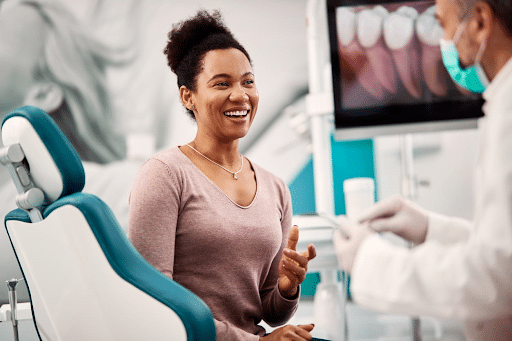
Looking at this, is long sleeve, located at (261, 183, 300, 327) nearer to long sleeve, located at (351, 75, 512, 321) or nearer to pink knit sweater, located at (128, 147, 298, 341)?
pink knit sweater, located at (128, 147, 298, 341)

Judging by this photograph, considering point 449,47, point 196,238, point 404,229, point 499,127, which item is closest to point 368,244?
point 404,229

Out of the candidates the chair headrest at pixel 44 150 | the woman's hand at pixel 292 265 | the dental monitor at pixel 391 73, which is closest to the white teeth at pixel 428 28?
the dental monitor at pixel 391 73

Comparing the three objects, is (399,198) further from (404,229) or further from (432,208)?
(432,208)

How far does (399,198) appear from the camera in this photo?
729 mm

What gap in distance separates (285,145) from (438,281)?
387 cm

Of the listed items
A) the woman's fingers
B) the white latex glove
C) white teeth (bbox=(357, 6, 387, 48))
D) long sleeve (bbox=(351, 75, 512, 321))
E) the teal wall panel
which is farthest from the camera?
the teal wall panel

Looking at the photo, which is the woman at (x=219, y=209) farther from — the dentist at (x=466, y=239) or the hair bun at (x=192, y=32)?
the dentist at (x=466, y=239)

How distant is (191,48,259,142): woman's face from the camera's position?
125 centimetres

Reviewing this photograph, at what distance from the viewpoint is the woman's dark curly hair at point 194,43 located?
50.8 inches

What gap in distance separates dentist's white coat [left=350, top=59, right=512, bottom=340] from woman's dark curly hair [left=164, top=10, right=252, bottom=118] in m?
0.80

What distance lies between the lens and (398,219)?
72 centimetres

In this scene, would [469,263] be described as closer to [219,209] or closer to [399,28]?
[399,28]

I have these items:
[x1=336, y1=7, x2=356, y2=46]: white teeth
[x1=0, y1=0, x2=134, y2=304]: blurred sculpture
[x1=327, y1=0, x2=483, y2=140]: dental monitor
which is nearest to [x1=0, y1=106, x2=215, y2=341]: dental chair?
[x1=327, y1=0, x2=483, y2=140]: dental monitor

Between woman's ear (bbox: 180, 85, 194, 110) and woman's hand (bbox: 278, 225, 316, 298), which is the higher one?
woman's ear (bbox: 180, 85, 194, 110)
